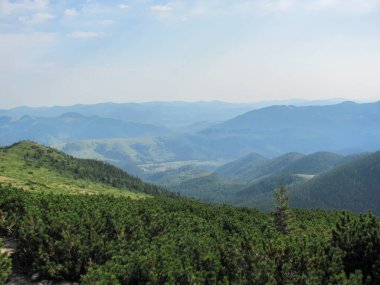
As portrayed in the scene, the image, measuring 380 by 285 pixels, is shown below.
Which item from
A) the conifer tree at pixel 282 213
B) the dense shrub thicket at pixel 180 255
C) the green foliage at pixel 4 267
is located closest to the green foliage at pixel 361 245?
the dense shrub thicket at pixel 180 255

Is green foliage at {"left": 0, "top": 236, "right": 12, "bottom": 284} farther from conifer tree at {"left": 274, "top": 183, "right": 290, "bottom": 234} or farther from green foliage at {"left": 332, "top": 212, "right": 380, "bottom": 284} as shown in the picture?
conifer tree at {"left": 274, "top": 183, "right": 290, "bottom": 234}

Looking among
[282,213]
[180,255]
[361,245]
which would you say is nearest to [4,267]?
[180,255]

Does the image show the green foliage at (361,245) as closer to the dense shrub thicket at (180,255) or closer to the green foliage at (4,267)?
the dense shrub thicket at (180,255)

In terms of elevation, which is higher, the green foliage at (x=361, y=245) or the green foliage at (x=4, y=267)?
the green foliage at (x=4, y=267)

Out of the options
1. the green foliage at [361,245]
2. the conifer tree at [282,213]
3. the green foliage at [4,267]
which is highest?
the green foliage at [4,267]

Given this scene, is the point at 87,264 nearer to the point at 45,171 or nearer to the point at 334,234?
the point at 334,234

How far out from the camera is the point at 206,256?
59.6ft

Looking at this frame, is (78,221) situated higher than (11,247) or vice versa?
(78,221)

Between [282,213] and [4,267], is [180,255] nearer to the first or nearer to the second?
[4,267]

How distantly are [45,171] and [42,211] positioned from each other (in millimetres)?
161842

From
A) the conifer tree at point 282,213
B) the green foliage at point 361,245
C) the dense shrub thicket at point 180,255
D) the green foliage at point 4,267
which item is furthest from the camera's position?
the conifer tree at point 282,213

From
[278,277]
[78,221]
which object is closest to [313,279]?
[278,277]

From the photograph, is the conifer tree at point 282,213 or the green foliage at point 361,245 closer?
the green foliage at point 361,245

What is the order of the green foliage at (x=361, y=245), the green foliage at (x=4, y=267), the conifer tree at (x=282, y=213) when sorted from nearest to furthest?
the green foliage at (x=4, y=267)
the green foliage at (x=361, y=245)
the conifer tree at (x=282, y=213)
